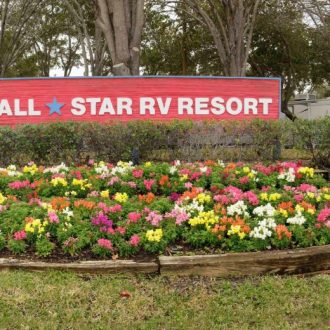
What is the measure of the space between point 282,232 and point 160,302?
1.27 metres

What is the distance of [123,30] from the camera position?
10266 mm

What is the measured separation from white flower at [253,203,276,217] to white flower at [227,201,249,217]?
106 millimetres

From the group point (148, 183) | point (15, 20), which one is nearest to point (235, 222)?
point (148, 183)

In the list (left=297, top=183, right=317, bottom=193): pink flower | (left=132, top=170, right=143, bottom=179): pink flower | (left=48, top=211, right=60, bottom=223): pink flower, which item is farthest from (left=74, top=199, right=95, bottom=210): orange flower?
(left=297, top=183, right=317, bottom=193): pink flower

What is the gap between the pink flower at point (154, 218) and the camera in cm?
436

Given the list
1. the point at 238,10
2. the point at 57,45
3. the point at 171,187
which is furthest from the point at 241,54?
the point at 57,45

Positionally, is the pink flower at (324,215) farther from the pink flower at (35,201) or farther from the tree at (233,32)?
the tree at (233,32)

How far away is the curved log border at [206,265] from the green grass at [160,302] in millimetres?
69

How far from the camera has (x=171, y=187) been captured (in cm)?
577

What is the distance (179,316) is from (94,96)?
246 inches

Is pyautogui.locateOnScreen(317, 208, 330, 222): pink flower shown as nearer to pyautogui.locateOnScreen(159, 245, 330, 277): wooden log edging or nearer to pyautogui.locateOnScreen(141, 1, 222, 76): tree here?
pyautogui.locateOnScreen(159, 245, 330, 277): wooden log edging

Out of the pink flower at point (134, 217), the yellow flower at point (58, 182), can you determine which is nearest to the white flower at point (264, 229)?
the pink flower at point (134, 217)

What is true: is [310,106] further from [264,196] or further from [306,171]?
[264,196]

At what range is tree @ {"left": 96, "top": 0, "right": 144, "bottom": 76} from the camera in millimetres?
10242
